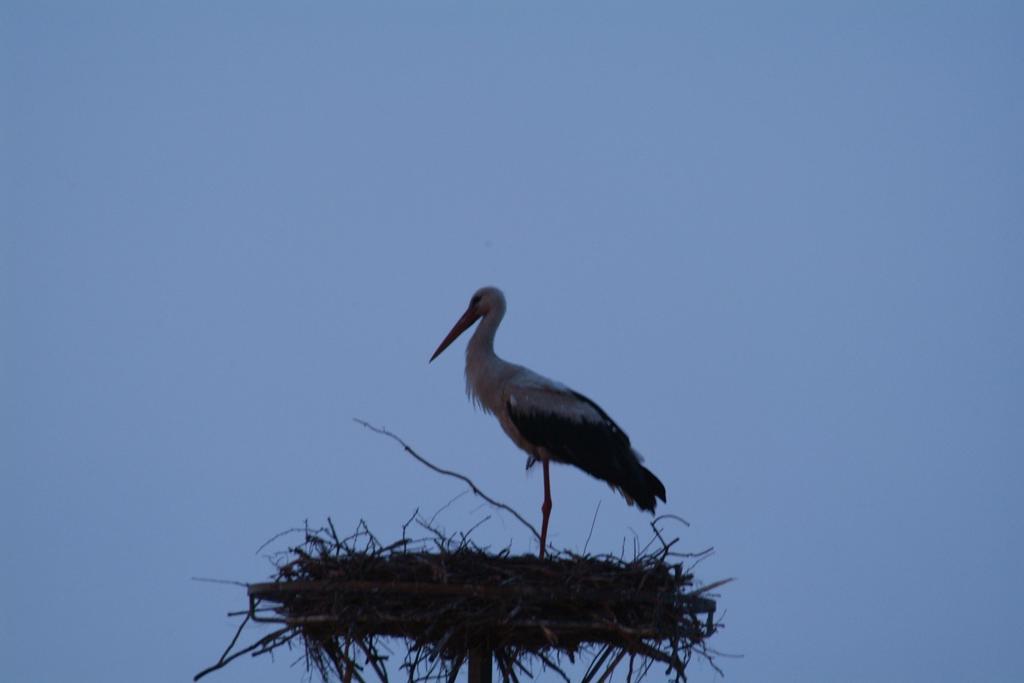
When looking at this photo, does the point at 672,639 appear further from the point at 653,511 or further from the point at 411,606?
the point at 653,511

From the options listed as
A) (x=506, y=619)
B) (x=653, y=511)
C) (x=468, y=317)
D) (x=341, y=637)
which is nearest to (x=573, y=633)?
(x=506, y=619)

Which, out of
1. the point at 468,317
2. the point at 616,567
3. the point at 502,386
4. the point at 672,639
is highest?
the point at 468,317

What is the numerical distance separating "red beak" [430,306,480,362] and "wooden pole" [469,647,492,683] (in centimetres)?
369

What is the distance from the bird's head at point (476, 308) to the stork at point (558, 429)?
0.49 metres

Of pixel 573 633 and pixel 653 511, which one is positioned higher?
pixel 653 511

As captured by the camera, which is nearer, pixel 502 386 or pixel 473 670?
pixel 473 670

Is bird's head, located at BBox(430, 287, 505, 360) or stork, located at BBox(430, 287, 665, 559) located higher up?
bird's head, located at BBox(430, 287, 505, 360)

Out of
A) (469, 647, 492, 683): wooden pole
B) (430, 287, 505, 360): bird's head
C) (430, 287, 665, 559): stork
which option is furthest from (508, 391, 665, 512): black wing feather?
(469, 647, 492, 683): wooden pole

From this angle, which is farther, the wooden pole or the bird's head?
the bird's head

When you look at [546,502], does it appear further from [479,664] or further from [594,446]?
[479,664]

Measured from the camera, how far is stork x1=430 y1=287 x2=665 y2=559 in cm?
945

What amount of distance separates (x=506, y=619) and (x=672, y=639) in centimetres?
74

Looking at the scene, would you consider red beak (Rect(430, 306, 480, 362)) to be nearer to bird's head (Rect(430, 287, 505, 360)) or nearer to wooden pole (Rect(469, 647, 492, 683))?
bird's head (Rect(430, 287, 505, 360))

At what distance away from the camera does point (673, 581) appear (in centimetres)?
731
